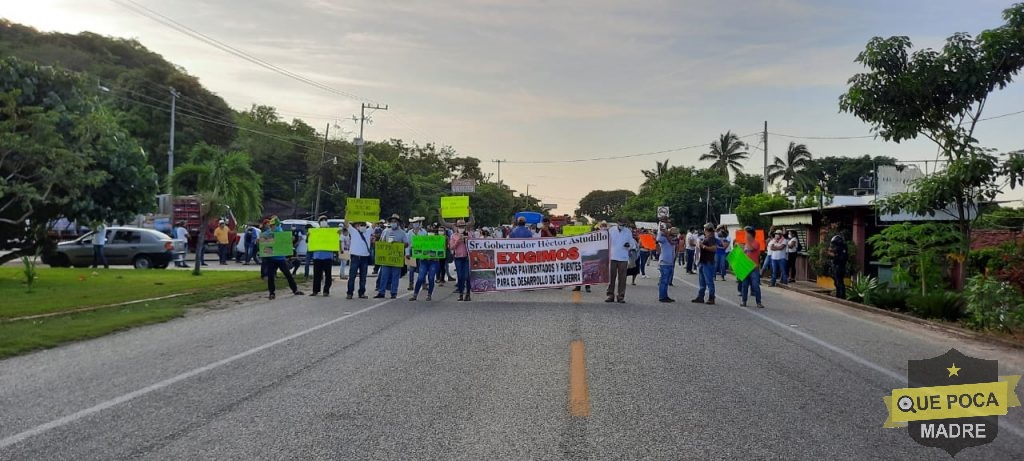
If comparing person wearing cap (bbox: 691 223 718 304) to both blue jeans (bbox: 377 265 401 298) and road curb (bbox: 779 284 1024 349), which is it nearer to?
road curb (bbox: 779 284 1024 349)

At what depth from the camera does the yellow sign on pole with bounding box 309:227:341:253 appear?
17438 mm

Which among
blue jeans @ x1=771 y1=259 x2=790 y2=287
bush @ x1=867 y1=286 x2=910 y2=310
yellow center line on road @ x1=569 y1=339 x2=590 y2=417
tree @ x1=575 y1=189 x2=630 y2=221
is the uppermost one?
tree @ x1=575 y1=189 x2=630 y2=221

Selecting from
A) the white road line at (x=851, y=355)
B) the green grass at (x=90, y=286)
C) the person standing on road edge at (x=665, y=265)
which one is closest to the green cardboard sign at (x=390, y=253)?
the green grass at (x=90, y=286)

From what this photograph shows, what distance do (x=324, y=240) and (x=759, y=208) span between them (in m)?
28.6

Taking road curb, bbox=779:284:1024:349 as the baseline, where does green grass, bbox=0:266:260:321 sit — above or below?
below

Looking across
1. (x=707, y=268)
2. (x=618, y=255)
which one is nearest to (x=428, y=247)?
(x=618, y=255)

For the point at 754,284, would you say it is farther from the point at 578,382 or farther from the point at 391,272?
the point at 578,382

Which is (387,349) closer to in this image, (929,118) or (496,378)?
(496,378)

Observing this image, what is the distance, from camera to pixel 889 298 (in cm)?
1719

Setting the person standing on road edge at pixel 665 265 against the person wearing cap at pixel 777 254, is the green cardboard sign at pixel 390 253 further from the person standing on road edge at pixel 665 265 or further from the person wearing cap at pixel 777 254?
the person wearing cap at pixel 777 254

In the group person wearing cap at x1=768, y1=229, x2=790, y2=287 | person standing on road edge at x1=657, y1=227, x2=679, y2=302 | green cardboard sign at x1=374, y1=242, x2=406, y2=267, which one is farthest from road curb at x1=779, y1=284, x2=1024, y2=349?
green cardboard sign at x1=374, y1=242, x2=406, y2=267

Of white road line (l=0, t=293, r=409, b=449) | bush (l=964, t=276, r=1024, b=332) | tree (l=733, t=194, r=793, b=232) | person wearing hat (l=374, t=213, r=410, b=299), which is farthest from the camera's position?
tree (l=733, t=194, r=793, b=232)

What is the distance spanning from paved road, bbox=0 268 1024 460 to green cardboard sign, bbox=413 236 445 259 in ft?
13.4

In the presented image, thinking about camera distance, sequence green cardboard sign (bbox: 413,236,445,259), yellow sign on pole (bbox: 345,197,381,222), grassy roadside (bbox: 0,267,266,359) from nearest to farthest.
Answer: grassy roadside (bbox: 0,267,266,359)
green cardboard sign (bbox: 413,236,445,259)
yellow sign on pole (bbox: 345,197,381,222)
